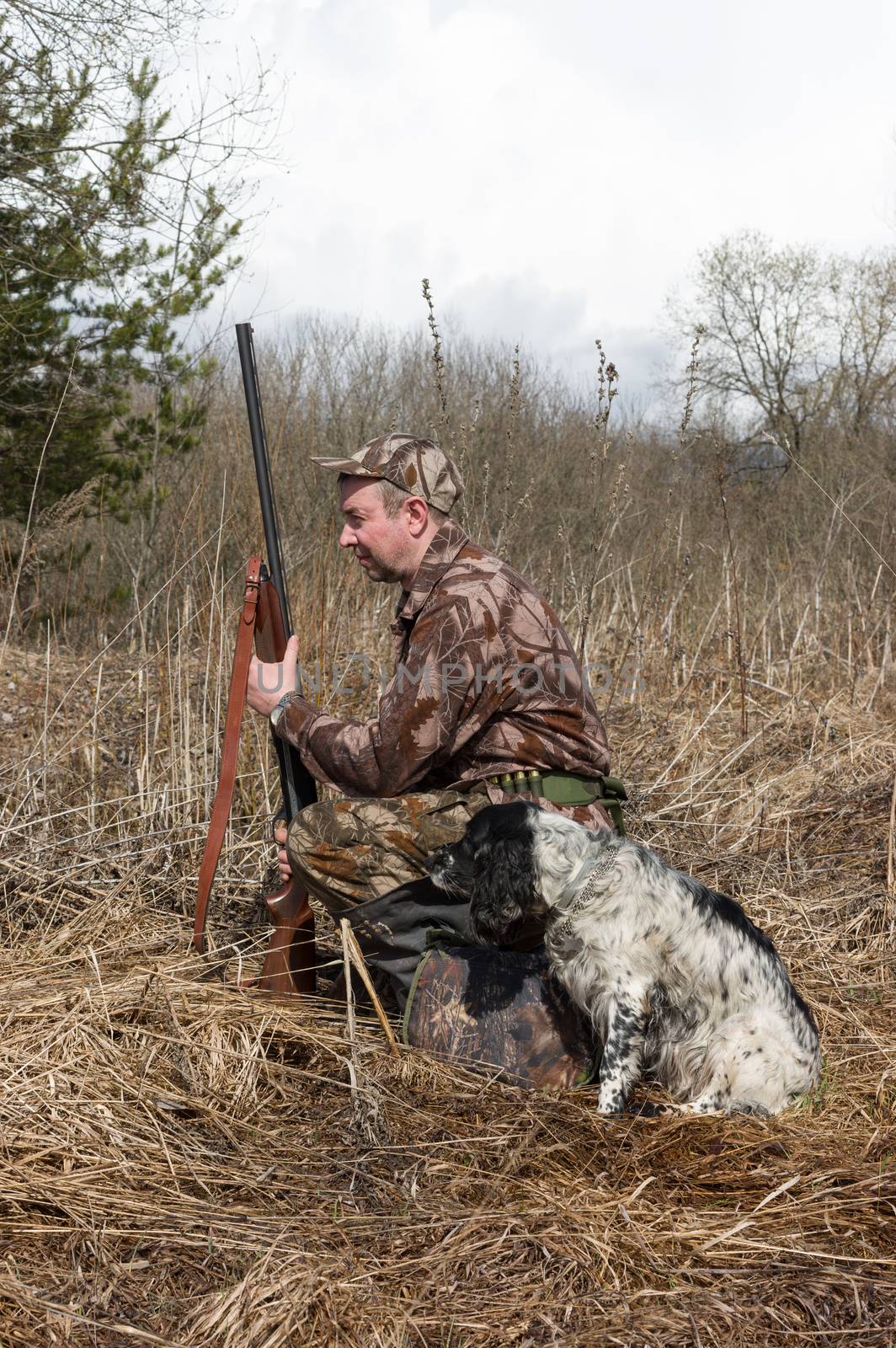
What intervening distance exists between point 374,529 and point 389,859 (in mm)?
974

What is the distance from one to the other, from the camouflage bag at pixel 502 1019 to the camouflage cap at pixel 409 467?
1348 millimetres

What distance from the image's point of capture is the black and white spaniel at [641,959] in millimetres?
2918

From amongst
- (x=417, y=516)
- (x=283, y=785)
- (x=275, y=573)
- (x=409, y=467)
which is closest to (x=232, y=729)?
(x=283, y=785)

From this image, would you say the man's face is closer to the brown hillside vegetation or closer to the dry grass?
the brown hillside vegetation

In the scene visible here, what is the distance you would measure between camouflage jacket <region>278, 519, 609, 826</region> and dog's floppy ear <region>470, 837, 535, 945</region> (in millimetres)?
336

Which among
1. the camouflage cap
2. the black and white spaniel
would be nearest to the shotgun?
the camouflage cap

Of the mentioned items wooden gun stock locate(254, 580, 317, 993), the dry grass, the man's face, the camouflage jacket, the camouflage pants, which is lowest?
the dry grass

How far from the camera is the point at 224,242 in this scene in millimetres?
9359

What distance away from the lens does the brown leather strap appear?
3418mm

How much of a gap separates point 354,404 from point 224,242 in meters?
4.84

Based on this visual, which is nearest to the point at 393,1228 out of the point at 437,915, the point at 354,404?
the point at 437,915

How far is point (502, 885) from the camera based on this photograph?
9.61 ft

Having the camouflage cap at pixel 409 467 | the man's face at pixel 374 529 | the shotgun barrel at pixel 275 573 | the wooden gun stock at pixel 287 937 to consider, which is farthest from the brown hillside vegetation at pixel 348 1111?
the camouflage cap at pixel 409 467

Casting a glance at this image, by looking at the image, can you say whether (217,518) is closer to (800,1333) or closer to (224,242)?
(224,242)
